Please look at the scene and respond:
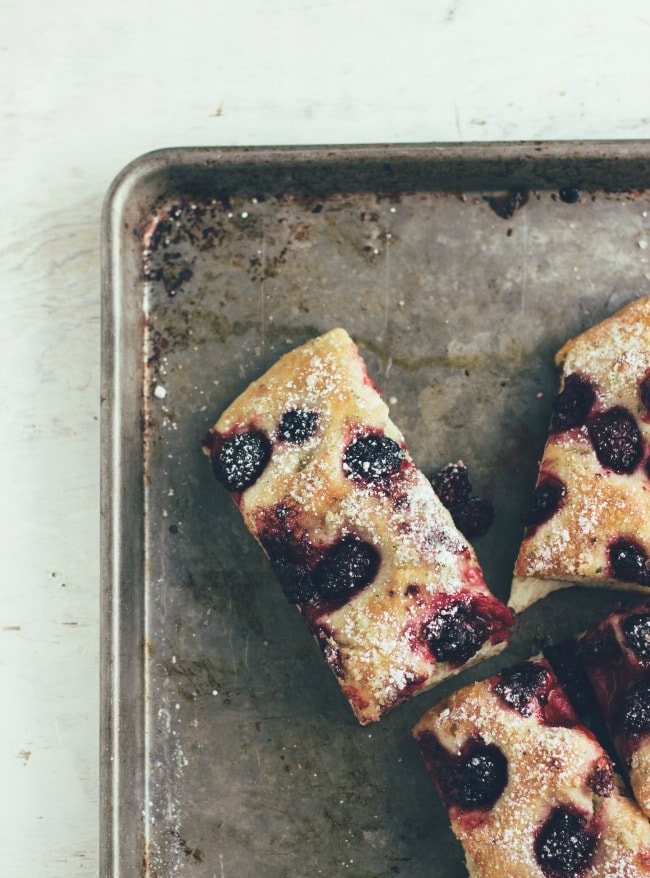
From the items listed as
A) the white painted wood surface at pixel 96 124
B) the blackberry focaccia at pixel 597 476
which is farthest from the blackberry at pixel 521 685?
the white painted wood surface at pixel 96 124

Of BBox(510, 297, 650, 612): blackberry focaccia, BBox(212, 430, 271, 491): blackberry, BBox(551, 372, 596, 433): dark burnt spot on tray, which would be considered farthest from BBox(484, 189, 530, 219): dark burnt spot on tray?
BBox(212, 430, 271, 491): blackberry

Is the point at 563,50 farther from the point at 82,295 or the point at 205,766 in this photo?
the point at 205,766

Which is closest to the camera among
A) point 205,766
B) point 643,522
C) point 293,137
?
point 643,522

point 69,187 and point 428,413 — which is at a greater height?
point 69,187

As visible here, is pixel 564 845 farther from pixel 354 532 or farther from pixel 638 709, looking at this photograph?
pixel 354 532

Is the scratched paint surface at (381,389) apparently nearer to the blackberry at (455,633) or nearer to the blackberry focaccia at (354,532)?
the blackberry focaccia at (354,532)

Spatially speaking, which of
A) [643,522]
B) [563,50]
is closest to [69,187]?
[563,50]

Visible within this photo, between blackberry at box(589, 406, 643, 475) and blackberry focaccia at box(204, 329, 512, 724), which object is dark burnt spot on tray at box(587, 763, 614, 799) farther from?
blackberry at box(589, 406, 643, 475)
